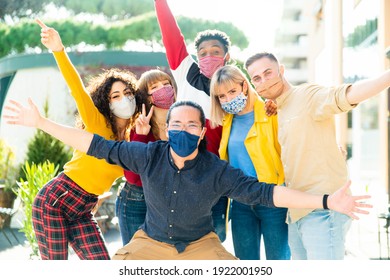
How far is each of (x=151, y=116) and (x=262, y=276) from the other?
1041mm

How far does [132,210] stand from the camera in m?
3.18

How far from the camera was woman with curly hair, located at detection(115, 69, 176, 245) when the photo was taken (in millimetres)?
3174

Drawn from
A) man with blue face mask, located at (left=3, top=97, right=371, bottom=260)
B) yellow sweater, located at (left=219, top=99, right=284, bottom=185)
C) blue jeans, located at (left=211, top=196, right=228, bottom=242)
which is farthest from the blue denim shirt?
blue jeans, located at (left=211, top=196, right=228, bottom=242)

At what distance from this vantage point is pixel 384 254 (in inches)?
237

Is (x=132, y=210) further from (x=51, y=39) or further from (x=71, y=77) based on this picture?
(x=51, y=39)

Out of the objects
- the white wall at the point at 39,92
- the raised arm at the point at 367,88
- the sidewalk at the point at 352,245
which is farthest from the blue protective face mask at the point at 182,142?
the white wall at the point at 39,92

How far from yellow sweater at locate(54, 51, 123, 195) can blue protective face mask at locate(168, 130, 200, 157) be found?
55 cm

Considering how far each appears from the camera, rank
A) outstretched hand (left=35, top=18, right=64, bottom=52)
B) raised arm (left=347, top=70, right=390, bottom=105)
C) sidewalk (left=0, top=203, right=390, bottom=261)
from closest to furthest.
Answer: raised arm (left=347, top=70, right=390, bottom=105)
outstretched hand (left=35, top=18, right=64, bottom=52)
sidewalk (left=0, top=203, right=390, bottom=261)

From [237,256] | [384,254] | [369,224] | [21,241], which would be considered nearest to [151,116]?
[237,256]

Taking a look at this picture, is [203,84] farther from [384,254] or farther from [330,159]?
[384,254]

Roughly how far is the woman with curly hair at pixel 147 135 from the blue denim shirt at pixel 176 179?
0.34 metres

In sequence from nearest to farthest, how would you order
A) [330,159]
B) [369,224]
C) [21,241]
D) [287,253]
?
[330,159] < [287,253] < [21,241] < [369,224]

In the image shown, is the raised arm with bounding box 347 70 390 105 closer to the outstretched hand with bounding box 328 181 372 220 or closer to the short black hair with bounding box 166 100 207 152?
the outstretched hand with bounding box 328 181 372 220

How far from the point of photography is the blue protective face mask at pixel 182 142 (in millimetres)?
2709
